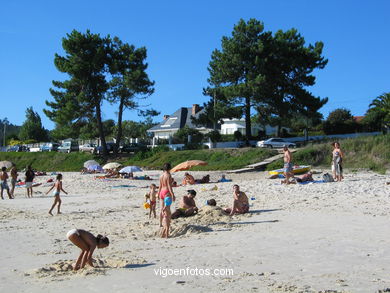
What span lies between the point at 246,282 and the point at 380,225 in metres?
4.91

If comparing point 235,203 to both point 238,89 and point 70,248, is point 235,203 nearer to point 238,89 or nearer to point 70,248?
point 70,248

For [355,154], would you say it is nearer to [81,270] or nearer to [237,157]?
[237,157]

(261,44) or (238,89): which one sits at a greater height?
(261,44)

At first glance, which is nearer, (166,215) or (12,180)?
(166,215)

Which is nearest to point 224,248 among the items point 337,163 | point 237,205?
point 237,205

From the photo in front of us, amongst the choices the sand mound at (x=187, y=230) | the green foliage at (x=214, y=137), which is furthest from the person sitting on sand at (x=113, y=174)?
the sand mound at (x=187, y=230)

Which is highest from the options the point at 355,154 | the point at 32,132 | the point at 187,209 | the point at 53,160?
the point at 32,132

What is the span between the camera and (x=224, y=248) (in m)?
8.64

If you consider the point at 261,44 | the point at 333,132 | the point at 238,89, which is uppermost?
the point at 261,44

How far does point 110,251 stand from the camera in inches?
350

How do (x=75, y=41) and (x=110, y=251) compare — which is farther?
(x=75, y=41)

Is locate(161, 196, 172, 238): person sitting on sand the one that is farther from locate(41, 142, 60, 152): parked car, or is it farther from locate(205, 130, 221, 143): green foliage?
locate(41, 142, 60, 152): parked car

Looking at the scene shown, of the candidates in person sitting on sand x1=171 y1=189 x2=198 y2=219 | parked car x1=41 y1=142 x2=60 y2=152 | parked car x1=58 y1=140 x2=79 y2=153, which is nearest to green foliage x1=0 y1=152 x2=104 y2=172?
parked car x1=58 y1=140 x2=79 y2=153

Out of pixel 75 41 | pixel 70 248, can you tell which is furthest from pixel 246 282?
pixel 75 41
